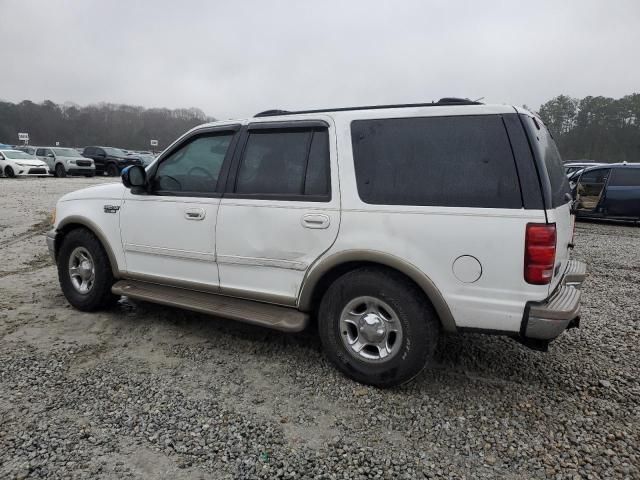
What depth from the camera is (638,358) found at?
358 cm

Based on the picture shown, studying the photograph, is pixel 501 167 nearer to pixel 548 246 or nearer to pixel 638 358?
pixel 548 246

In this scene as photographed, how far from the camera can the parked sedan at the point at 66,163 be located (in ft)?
81.9

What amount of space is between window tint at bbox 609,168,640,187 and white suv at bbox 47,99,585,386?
10.3 metres

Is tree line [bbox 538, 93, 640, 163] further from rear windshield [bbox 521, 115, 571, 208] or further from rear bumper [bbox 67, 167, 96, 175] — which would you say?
rear windshield [bbox 521, 115, 571, 208]

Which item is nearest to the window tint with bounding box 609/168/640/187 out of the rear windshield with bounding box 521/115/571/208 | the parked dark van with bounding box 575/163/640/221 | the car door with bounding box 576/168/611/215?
the parked dark van with bounding box 575/163/640/221

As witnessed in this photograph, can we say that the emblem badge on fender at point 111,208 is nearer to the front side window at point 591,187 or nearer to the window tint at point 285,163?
the window tint at point 285,163

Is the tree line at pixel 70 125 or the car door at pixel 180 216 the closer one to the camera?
the car door at pixel 180 216

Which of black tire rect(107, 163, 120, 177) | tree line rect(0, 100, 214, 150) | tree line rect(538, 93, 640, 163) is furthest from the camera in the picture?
tree line rect(0, 100, 214, 150)

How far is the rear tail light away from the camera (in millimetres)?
2500

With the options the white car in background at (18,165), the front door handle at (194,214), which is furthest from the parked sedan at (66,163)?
the front door handle at (194,214)

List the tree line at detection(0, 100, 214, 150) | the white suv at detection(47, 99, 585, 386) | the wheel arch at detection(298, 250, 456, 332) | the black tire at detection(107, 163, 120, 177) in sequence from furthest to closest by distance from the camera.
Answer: the tree line at detection(0, 100, 214, 150) → the black tire at detection(107, 163, 120, 177) → the wheel arch at detection(298, 250, 456, 332) → the white suv at detection(47, 99, 585, 386)

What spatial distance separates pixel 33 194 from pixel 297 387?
14.8 meters

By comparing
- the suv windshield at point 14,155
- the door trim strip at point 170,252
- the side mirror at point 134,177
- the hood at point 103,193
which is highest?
the side mirror at point 134,177

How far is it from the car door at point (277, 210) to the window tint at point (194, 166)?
21cm
